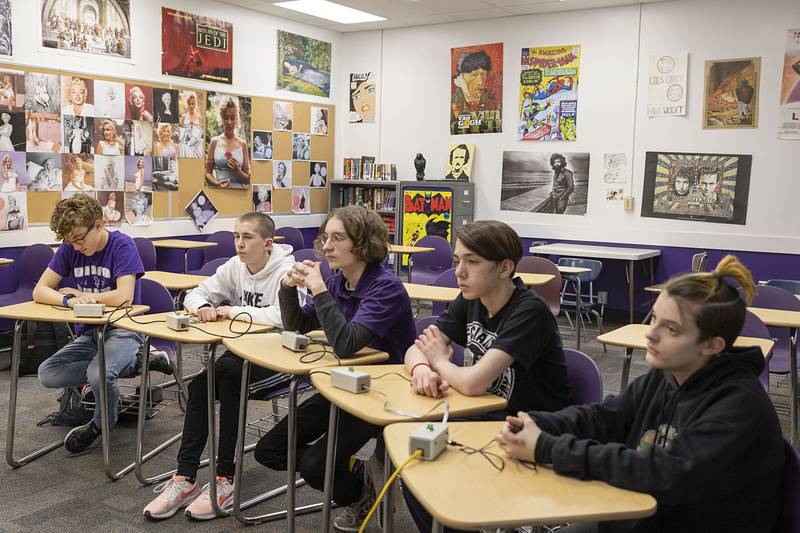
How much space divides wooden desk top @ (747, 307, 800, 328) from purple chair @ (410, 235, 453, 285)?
3130 millimetres

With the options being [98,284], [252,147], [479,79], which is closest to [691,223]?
[479,79]

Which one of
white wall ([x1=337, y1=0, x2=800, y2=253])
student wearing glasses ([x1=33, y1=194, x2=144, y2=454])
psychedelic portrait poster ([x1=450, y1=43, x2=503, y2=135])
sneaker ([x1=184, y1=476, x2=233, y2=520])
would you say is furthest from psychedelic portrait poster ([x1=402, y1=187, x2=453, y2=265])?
sneaker ([x1=184, y1=476, x2=233, y2=520])

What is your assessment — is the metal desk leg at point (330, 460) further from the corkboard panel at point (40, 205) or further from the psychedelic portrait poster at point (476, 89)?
the psychedelic portrait poster at point (476, 89)

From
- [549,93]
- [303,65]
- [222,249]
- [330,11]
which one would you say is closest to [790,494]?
[222,249]

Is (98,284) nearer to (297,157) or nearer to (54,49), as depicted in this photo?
(54,49)

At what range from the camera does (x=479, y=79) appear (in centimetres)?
829

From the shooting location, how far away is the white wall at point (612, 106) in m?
6.75

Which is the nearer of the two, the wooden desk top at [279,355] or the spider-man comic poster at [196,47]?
the wooden desk top at [279,355]

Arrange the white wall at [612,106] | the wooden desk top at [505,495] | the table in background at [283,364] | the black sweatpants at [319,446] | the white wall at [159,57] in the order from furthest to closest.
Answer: the white wall at [612,106], the white wall at [159,57], the black sweatpants at [319,446], the table in background at [283,364], the wooden desk top at [505,495]

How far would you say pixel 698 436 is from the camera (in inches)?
60.3

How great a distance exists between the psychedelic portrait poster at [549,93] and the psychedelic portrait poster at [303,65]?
8.04 feet

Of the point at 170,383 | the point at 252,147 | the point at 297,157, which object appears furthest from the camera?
the point at 297,157

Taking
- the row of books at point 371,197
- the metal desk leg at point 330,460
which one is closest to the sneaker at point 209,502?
the metal desk leg at point 330,460

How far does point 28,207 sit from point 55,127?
0.72m
